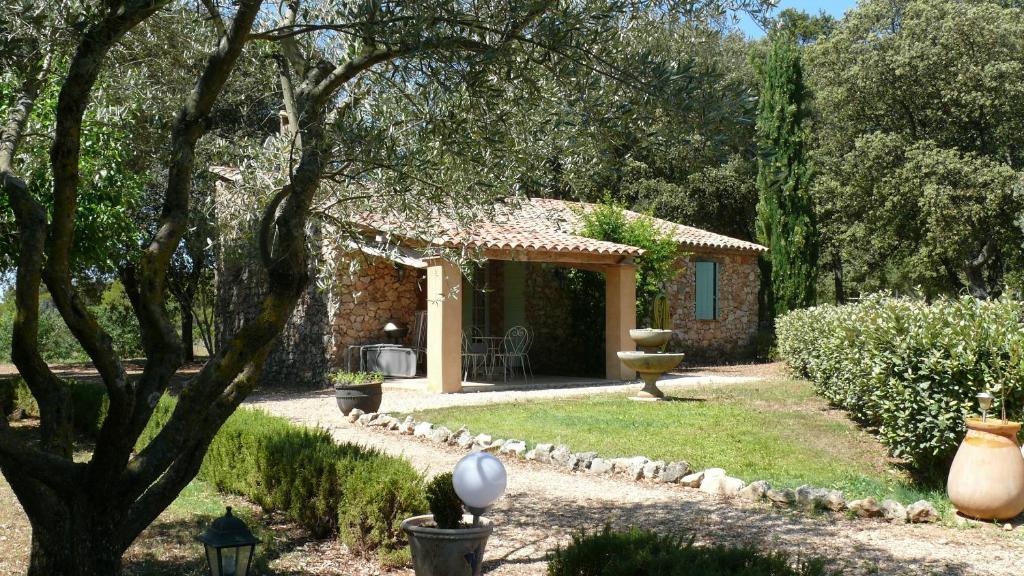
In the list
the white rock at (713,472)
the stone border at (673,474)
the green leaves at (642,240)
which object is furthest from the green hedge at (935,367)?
the green leaves at (642,240)

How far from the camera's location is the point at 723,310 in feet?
65.2

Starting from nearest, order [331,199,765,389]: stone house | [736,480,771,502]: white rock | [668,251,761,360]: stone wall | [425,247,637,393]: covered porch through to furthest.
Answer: [736,480,771,502]: white rock
[425,247,637,393]: covered porch
[331,199,765,389]: stone house
[668,251,761,360]: stone wall

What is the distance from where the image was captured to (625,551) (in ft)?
11.3

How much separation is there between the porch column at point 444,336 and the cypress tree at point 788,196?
962cm

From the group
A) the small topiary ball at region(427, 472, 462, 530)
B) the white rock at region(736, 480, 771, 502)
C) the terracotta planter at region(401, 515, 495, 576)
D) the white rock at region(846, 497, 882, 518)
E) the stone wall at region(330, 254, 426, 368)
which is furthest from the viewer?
the stone wall at region(330, 254, 426, 368)

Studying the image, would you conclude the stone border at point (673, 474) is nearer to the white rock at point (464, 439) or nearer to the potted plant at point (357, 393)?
the white rock at point (464, 439)

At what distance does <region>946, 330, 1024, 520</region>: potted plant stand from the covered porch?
6047 millimetres

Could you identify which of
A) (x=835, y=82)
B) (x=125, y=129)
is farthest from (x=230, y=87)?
(x=835, y=82)

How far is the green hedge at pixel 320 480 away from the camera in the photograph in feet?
16.2

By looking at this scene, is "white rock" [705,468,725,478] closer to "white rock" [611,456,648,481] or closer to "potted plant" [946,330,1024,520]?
"white rock" [611,456,648,481]

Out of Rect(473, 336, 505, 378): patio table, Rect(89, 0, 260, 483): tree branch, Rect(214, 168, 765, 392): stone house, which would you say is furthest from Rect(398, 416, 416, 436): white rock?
Rect(473, 336, 505, 378): patio table

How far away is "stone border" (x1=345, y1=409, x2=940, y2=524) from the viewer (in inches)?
225

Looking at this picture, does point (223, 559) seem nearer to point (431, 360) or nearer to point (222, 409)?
point (222, 409)

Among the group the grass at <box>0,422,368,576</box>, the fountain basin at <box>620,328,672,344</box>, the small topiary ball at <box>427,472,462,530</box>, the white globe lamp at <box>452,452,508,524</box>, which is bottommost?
the grass at <box>0,422,368,576</box>
